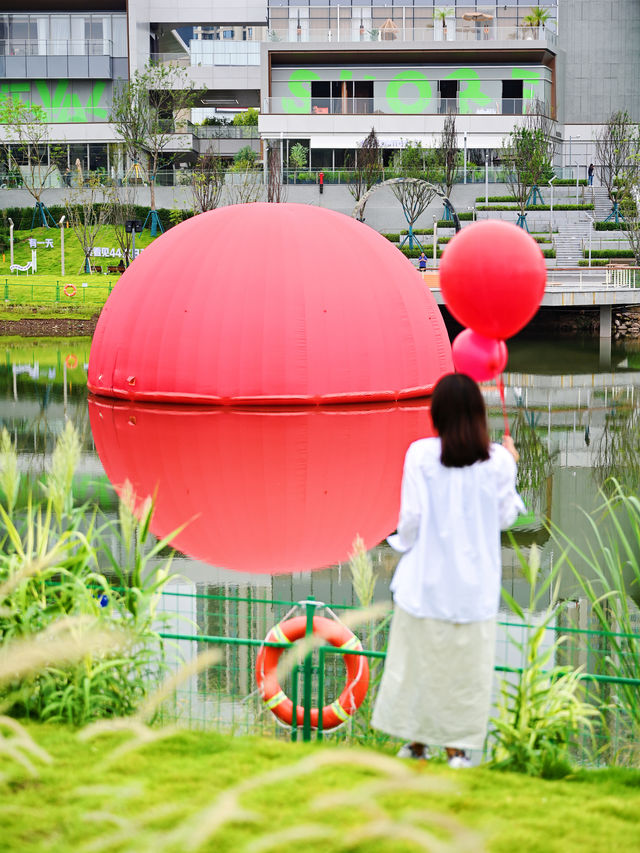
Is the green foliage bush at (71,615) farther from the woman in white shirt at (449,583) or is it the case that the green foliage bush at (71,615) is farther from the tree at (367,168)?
the tree at (367,168)

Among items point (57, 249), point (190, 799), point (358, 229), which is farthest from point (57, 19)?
point (190, 799)

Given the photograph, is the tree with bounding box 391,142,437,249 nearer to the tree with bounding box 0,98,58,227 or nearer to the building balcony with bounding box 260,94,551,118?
the building balcony with bounding box 260,94,551,118

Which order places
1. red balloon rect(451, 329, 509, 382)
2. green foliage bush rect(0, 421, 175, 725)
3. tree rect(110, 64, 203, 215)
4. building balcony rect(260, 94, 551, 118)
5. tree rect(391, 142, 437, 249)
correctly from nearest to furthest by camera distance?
green foliage bush rect(0, 421, 175, 725)
red balloon rect(451, 329, 509, 382)
tree rect(391, 142, 437, 249)
tree rect(110, 64, 203, 215)
building balcony rect(260, 94, 551, 118)

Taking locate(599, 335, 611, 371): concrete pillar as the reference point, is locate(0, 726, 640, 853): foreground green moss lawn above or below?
below

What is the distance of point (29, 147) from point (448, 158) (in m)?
19.8

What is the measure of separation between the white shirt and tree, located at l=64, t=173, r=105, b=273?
41098mm

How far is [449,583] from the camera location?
4551 mm

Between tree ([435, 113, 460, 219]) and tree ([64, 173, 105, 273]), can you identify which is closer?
tree ([64, 173, 105, 273])

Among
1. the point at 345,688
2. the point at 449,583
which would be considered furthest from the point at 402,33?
the point at 449,583

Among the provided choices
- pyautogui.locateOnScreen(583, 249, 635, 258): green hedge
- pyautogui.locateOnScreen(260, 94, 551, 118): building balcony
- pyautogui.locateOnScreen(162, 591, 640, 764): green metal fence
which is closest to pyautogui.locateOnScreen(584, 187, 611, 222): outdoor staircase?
pyautogui.locateOnScreen(260, 94, 551, 118): building balcony

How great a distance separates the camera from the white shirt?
4547 mm

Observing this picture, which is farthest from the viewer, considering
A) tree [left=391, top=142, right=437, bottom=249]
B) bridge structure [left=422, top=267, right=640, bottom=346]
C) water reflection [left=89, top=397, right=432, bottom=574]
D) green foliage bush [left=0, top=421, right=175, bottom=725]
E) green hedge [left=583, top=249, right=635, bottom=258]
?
tree [left=391, top=142, right=437, bottom=249]

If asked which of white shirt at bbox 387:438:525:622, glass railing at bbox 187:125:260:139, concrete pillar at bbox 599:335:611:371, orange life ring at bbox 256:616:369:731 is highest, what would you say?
glass railing at bbox 187:125:260:139

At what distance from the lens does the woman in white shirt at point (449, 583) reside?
14.9ft
